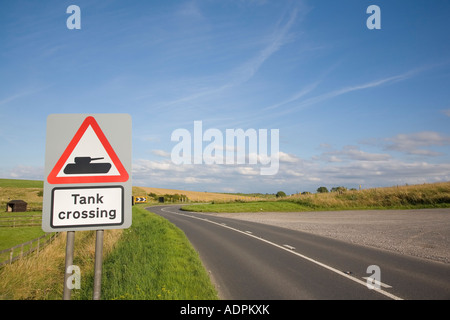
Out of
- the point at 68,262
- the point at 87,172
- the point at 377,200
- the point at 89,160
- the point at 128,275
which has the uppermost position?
the point at 89,160

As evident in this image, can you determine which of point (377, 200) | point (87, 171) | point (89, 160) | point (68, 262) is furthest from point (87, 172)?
point (377, 200)

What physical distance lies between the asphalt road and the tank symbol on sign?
13.0 feet

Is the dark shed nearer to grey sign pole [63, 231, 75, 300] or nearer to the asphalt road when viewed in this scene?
the asphalt road

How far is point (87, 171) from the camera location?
341 cm

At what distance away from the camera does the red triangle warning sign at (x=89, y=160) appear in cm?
335

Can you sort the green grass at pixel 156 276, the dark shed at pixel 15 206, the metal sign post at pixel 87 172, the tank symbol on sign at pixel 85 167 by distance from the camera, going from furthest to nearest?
→ 1. the dark shed at pixel 15 206
2. the green grass at pixel 156 276
3. the tank symbol on sign at pixel 85 167
4. the metal sign post at pixel 87 172

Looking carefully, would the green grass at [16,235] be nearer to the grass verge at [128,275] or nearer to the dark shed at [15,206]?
the grass verge at [128,275]

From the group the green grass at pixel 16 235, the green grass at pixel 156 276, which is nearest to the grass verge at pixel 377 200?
the green grass at pixel 16 235

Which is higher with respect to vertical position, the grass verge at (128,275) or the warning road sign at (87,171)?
the warning road sign at (87,171)

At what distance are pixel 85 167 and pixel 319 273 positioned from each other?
6.53m

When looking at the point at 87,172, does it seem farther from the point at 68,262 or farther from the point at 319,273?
the point at 319,273

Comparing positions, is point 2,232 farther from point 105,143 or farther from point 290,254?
point 105,143

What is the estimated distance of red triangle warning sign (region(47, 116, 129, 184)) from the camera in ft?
11.0
